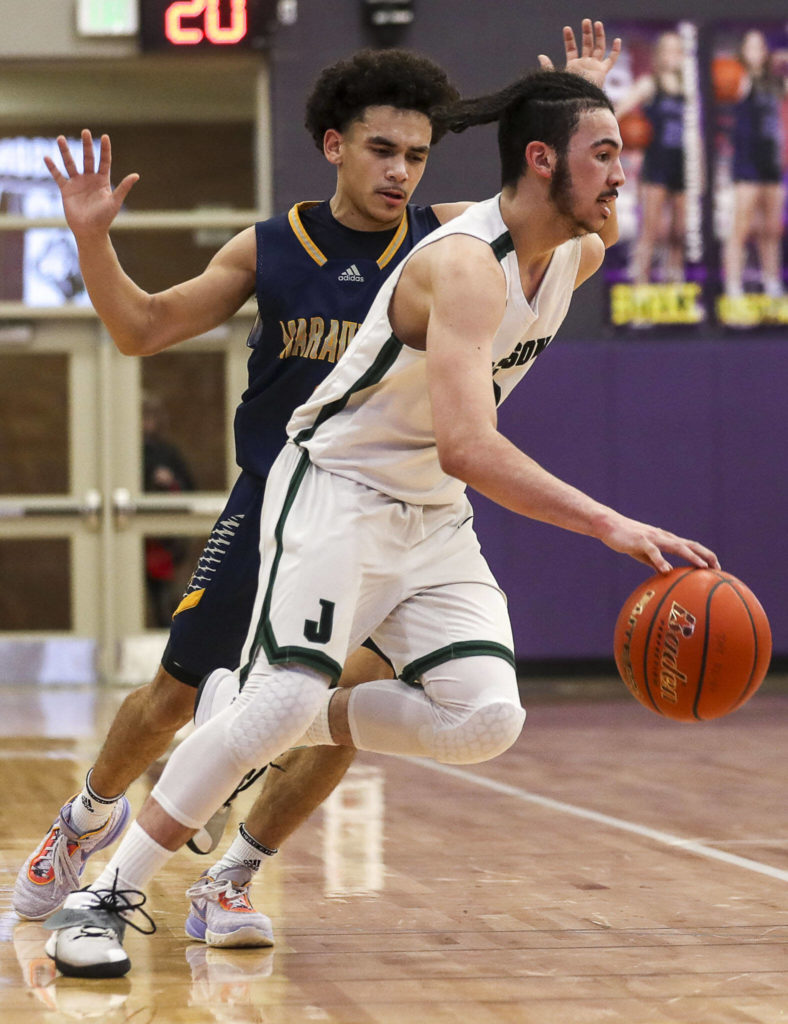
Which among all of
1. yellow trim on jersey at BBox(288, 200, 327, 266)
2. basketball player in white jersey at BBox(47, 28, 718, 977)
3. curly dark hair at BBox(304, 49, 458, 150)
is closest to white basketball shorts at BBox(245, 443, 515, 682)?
basketball player in white jersey at BBox(47, 28, 718, 977)

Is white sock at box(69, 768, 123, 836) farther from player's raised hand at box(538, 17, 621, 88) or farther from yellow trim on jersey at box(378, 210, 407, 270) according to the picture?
player's raised hand at box(538, 17, 621, 88)

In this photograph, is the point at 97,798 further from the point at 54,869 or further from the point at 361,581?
the point at 361,581

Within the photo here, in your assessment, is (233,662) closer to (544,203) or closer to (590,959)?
(590,959)

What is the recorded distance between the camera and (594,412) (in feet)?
30.1

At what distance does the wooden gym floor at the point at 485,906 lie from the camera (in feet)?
8.38

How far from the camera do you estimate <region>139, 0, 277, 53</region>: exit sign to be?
9.00 m

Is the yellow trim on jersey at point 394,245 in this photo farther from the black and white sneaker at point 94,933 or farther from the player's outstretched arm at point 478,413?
the black and white sneaker at point 94,933

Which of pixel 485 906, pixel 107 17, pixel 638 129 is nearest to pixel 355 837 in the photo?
pixel 485 906

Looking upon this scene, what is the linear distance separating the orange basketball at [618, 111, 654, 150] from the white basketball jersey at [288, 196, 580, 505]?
6570 mm

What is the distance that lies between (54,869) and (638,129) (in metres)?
7.01

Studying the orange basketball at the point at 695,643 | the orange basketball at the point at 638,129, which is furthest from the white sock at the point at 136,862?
the orange basketball at the point at 638,129

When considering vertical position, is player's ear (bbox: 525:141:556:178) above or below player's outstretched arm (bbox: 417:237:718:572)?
above

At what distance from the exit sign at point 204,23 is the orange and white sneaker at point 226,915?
691cm

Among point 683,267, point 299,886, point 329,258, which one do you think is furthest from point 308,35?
point 299,886
